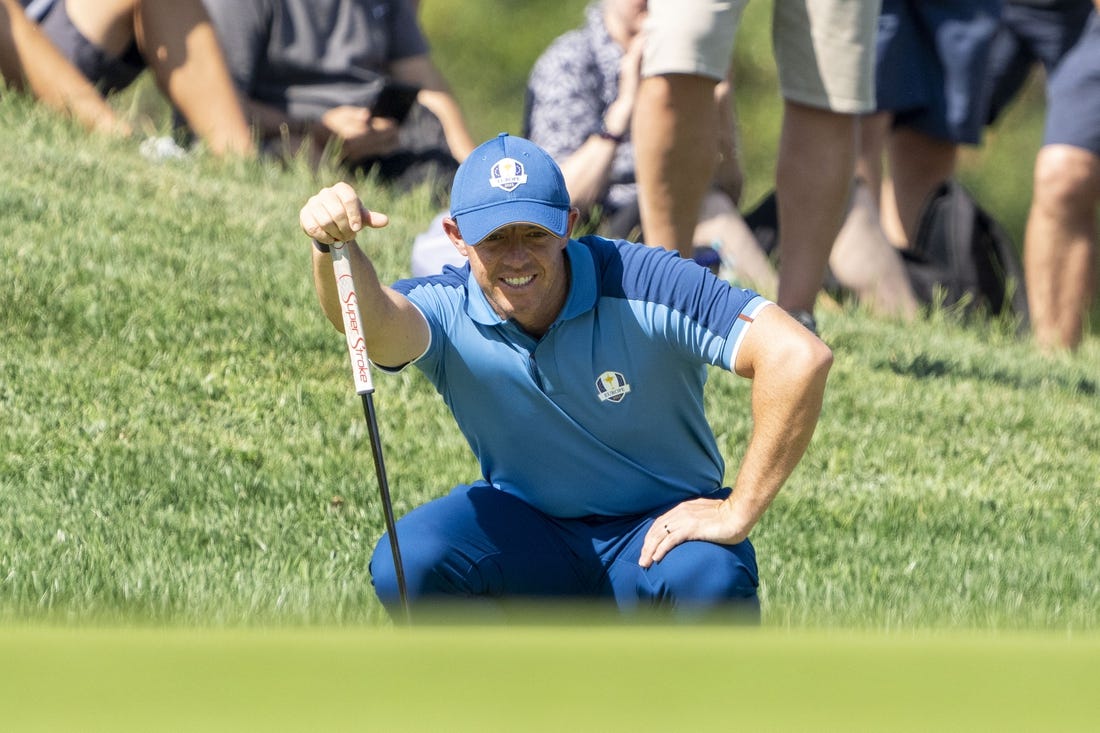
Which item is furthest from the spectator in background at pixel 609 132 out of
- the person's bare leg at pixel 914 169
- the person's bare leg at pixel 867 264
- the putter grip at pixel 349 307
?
the putter grip at pixel 349 307

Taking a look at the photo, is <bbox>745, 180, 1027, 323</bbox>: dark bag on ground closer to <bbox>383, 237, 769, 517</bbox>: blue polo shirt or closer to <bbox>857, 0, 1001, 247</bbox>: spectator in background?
<bbox>857, 0, 1001, 247</bbox>: spectator in background

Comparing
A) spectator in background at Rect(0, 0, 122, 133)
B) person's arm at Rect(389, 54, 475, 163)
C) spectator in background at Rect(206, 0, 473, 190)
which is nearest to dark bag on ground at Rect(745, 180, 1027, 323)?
person's arm at Rect(389, 54, 475, 163)

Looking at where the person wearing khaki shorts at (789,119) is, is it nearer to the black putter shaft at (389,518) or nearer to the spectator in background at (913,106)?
the spectator in background at (913,106)

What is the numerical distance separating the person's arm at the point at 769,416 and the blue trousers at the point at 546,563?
5 cm

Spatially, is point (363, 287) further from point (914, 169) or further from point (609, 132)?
point (914, 169)

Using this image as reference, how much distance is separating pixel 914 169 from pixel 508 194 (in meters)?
5.84

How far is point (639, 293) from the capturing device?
3.94 meters

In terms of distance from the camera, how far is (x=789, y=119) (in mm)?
6441

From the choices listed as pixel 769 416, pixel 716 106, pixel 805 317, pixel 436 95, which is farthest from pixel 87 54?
pixel 769 416

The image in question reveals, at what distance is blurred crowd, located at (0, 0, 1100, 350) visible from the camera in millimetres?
6395

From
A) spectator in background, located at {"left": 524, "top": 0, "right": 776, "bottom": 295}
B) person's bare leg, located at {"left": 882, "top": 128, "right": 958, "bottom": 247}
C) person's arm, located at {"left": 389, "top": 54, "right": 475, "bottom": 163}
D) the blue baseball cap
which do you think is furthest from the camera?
person's bare leg, located at {"left": 882, "top": 128, "right": 958, "bottom": 247}

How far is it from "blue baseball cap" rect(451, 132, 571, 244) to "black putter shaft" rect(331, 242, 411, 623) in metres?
0.28

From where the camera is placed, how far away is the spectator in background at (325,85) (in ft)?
27.2

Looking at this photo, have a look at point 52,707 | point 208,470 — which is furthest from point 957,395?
point 52,707
